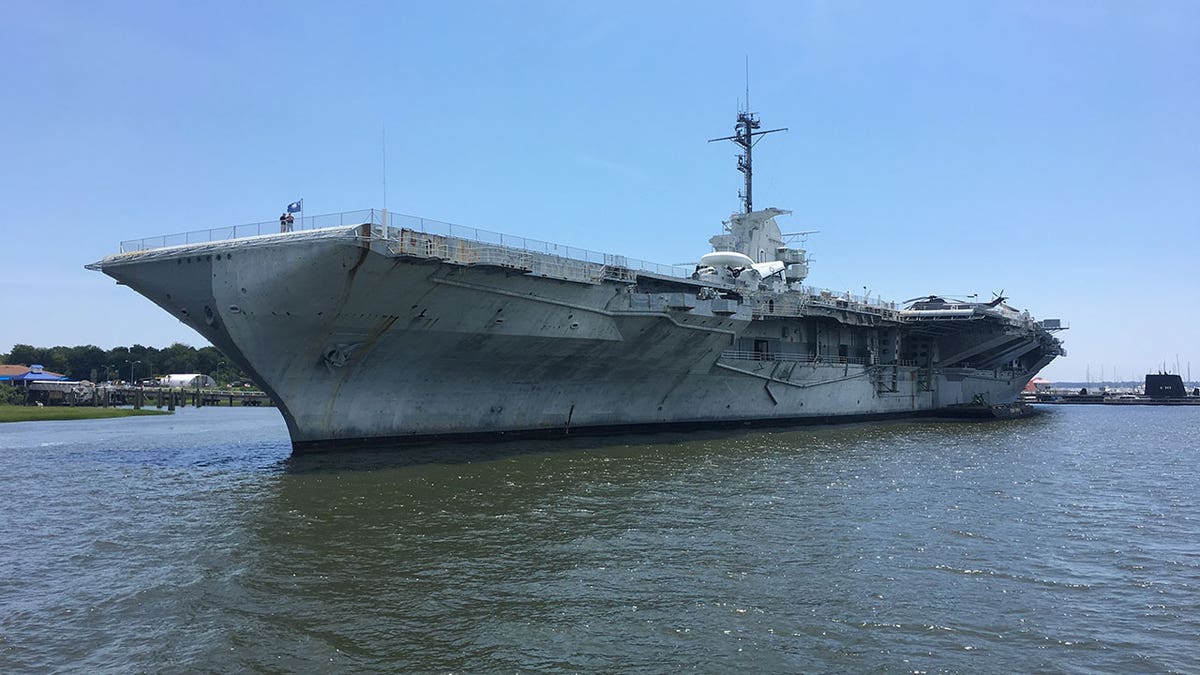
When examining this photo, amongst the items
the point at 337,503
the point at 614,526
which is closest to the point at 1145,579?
the point at 614,526

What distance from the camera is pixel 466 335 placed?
2116cm

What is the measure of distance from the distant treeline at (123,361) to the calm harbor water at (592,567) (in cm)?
8795

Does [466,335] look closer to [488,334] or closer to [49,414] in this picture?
[488,334]

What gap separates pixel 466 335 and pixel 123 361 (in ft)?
316

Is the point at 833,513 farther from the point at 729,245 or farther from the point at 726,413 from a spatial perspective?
the point at 729,245

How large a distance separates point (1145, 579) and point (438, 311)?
51.6ft

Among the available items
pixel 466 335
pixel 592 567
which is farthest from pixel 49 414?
pixel 592 567

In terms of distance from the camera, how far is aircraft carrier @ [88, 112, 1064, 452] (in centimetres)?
1841

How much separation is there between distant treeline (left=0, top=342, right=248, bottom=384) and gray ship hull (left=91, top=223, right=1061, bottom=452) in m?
80.3

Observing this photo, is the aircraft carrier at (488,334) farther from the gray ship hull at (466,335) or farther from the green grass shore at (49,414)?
the green grass shore at (49,414)

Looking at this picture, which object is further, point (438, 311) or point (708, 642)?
point (438, 311)

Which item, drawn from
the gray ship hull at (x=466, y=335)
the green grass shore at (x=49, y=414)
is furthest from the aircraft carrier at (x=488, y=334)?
the green grass shore at (x=49, y=414)

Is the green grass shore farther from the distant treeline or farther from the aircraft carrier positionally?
the distant treeline

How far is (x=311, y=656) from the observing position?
7.22 metres
